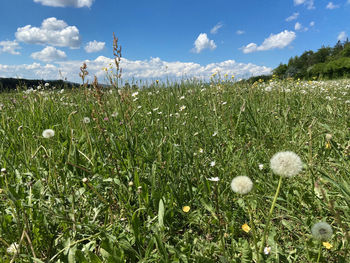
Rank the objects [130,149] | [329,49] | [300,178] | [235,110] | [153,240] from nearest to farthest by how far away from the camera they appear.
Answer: [153,240] < [300,178] < [130,149] < [235,110] < [329,49]

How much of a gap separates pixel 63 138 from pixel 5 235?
52.3 inches

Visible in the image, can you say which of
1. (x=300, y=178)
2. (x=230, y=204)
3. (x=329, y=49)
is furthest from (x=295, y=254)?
(x=329, y=49)

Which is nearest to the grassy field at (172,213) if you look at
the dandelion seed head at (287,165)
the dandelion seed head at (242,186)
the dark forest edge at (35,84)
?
the dandelion seed head at (242,186)

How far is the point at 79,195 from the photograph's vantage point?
1460 mm

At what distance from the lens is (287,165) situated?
2.80 ft

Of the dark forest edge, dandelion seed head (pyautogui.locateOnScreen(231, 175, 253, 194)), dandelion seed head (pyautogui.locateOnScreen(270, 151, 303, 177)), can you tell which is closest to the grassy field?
dandelion seed head (pyautogui.locateOnScreen(231, 175, 253, 194))

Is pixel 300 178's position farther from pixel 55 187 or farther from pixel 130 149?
pixel 55 187

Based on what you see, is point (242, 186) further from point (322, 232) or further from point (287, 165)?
point (322, 232)

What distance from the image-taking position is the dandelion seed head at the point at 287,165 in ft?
2.75

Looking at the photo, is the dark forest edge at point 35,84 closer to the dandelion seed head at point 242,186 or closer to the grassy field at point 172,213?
the grassy field at point 172,213

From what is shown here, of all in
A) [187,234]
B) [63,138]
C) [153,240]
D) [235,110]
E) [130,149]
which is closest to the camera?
[153,240]

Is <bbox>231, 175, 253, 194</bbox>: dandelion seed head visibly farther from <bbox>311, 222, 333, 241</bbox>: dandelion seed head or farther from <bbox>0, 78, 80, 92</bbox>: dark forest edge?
<bbox>0, 78, 80, 92</bbox>: dark forest edge

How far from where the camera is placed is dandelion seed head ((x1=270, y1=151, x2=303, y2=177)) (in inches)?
33.0

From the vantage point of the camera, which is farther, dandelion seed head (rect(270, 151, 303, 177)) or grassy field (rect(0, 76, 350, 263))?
grassy field (rect(0, 76, 350, 263))
